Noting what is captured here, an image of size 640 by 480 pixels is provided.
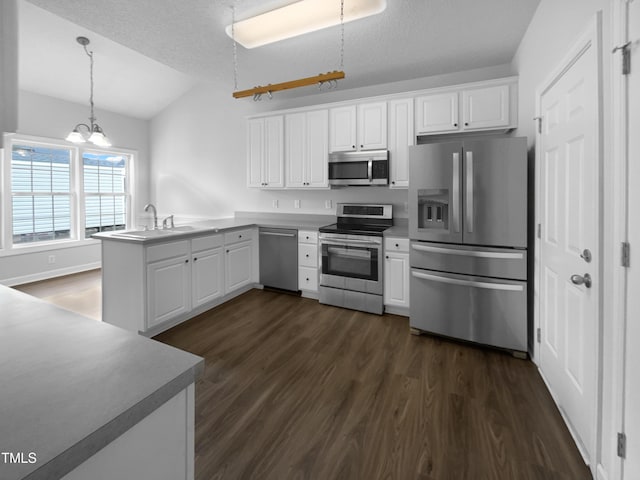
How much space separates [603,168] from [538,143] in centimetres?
A: 104

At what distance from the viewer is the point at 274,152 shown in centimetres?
453

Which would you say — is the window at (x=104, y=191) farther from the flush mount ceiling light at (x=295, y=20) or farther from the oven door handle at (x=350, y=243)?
the oven door handle at (x=350, y=243)

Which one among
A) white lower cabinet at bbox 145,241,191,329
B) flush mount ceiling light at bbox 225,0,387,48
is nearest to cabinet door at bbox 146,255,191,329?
white lower cabinet at bbox 145,241,191,329

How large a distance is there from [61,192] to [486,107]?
20.9 feet

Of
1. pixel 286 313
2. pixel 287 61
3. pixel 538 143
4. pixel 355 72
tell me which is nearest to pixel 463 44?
pixel 355 72

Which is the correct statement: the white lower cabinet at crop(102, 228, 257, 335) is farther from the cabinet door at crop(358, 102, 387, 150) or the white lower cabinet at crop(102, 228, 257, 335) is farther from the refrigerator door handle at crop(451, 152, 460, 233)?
the refrigerator door handle at crop(451, 152, 460, 233)

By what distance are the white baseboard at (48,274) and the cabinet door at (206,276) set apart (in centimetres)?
332

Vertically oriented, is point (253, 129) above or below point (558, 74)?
above

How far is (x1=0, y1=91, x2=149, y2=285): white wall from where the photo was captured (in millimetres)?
4684

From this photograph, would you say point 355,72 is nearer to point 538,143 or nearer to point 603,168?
point 538,143

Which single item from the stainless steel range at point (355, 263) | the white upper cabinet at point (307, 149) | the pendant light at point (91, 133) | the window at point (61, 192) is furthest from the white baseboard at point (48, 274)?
the stainless steel range at point (355, 263)

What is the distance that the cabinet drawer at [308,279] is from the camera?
160 inches

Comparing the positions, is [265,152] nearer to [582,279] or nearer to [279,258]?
[279,258]

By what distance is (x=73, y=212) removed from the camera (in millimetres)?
5504
